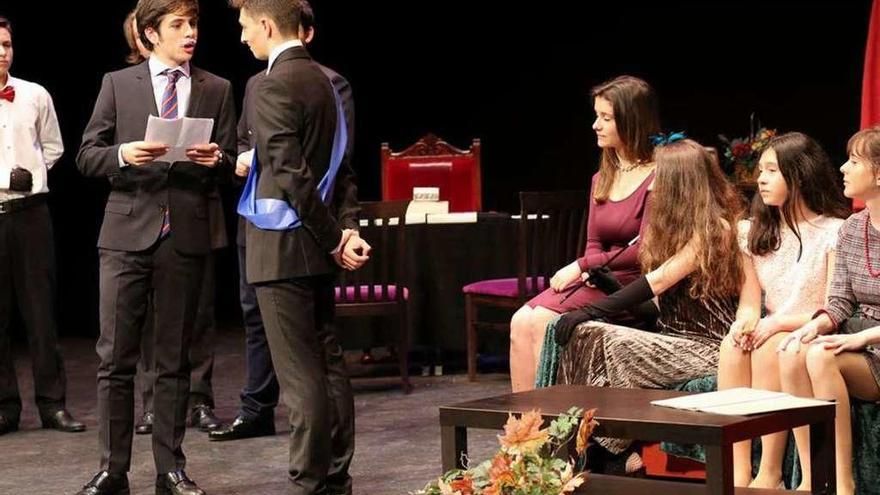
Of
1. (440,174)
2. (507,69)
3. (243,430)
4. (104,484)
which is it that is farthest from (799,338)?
(507,69)

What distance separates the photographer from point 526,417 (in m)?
2.88

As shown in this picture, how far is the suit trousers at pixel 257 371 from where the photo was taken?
5.30m

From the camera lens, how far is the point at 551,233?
249 inches

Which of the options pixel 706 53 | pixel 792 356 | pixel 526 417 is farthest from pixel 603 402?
pixel 706 53

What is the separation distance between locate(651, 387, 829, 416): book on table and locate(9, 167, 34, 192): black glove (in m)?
3.09

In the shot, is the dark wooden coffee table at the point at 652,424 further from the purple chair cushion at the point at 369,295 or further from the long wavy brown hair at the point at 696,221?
the purple chair cushion at the point at 369,295

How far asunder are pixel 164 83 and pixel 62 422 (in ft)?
5.91

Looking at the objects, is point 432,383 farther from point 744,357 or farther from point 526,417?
point 526,417

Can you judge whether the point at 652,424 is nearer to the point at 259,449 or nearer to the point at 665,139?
the point at 665,139

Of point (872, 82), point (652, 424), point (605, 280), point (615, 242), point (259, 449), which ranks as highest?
point (872, 82)

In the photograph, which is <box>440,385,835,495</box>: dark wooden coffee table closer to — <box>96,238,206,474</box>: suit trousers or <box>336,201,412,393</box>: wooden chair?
<box>96,238,206,474</box>: suit trousers

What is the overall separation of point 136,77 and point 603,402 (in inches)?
72.9

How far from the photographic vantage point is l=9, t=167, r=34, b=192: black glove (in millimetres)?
5465

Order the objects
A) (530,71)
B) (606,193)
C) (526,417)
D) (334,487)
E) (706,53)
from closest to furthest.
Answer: (526,417) → (334,487) → (606,193) → (706,53) → (530,71)
